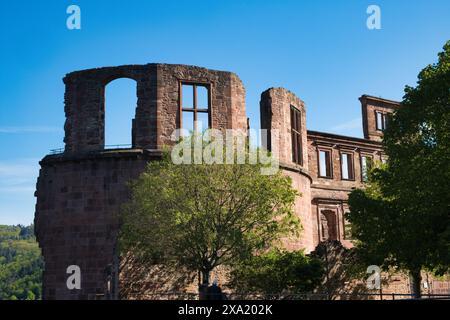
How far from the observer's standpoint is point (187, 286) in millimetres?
23609

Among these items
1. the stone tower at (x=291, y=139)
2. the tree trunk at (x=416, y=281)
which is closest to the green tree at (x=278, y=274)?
the tree trunk at (x=416, y=281)

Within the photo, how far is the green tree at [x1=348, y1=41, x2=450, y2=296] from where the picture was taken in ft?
64.0

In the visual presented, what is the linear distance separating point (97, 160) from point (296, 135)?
451 inches

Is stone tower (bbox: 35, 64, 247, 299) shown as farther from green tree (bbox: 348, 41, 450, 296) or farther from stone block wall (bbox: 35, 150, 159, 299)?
green tree (bbox: 348, 41, 450, 296)

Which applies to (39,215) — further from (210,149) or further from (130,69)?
(210,149)

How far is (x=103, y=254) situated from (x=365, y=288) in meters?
12.0

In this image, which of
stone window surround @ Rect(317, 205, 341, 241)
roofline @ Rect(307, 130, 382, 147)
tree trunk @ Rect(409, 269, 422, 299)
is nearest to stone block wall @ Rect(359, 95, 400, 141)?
roofline @ Rect(307, 130, 382, 147)

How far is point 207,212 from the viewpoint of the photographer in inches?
818

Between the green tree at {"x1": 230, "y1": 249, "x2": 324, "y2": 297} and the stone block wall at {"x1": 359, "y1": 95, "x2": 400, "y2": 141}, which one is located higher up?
the stone block wall at {"x1": 359, "y1": 95, "x2": 400, "y2": 141}

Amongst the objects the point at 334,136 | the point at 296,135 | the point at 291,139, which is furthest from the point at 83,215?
the point at 334,136

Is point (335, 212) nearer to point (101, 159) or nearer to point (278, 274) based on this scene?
point (278, 274)

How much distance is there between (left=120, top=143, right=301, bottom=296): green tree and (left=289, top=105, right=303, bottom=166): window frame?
1064cm

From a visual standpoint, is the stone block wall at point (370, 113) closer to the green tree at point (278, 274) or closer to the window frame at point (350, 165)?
the window frame at point (350, 165)
